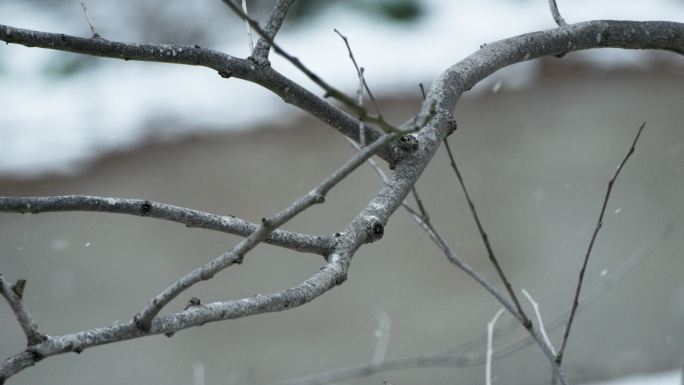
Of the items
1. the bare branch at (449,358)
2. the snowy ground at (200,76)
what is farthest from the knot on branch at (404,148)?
the snowy ground at (200,76)

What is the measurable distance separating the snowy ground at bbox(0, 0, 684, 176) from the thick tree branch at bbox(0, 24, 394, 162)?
Answer: 2.09m

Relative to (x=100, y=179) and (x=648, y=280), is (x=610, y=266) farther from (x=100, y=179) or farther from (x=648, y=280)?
(x=100, y=179)

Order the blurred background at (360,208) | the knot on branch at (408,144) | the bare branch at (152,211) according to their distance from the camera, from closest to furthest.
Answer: the bare branch at (152,211) → the knot on branch at (408,144) → the blurred background at (360,208)

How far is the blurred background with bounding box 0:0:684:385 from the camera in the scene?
3.01 metres

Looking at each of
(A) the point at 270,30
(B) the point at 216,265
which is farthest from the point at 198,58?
(B) the point at 216,265

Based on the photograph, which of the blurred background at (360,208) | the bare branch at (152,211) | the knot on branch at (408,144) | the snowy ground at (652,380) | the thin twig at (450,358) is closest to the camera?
the bare branch at (152,211)

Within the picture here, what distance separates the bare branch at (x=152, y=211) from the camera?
823mm

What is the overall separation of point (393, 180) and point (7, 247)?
2671 millimetres

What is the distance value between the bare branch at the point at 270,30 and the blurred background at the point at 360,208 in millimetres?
1937

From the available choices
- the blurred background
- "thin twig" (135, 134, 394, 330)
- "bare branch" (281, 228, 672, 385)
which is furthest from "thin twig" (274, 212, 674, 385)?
"thin twig" (135, 134, 394, 330)

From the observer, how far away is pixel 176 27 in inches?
136

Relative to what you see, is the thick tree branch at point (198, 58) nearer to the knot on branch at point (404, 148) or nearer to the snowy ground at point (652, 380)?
the knot on branch at point (404, 148)

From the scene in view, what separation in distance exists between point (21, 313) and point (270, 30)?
556 millimetres

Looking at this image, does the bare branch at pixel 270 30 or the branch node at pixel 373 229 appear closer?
the branch node at pixel 373 229
